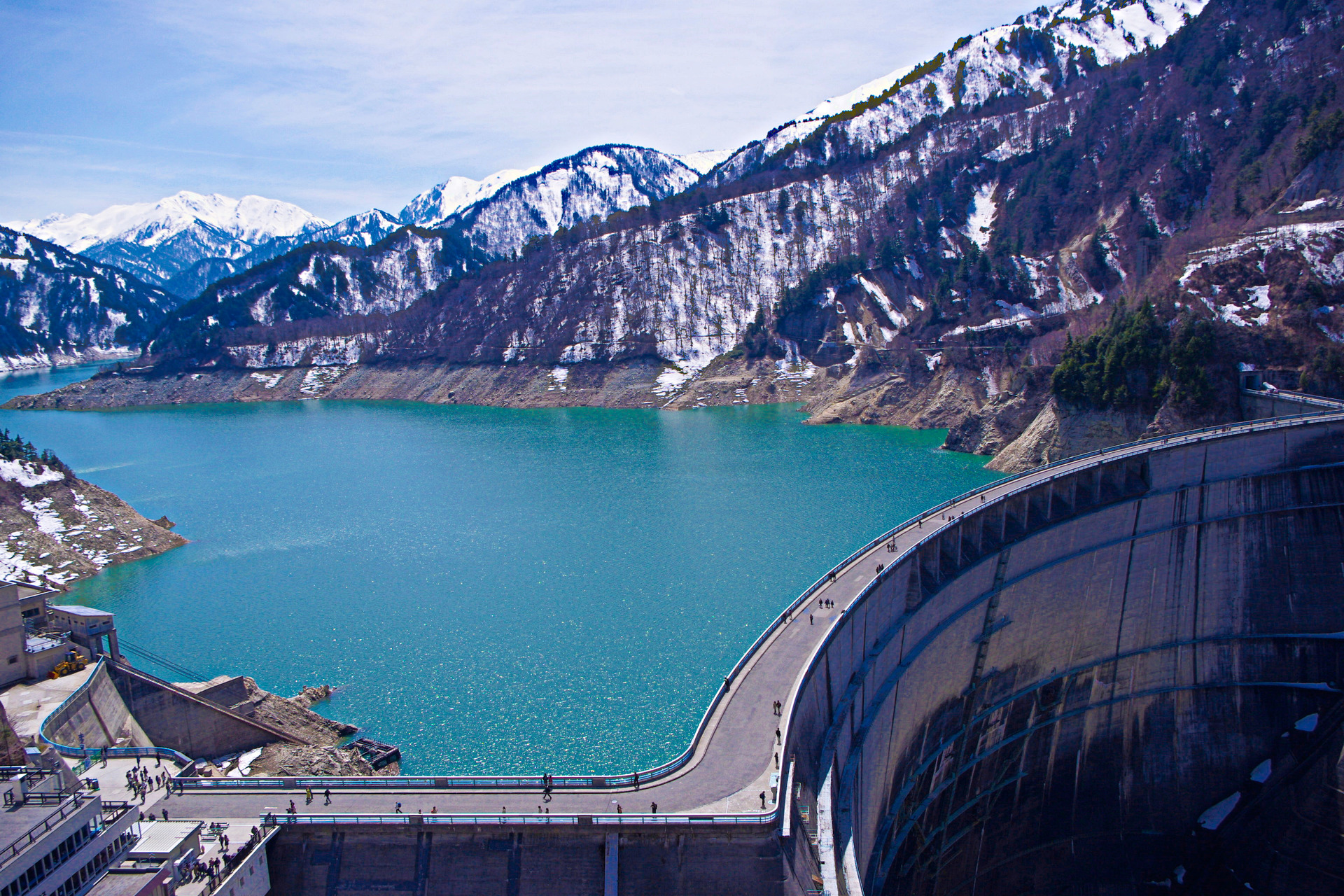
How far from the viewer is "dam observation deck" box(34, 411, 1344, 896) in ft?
79.5

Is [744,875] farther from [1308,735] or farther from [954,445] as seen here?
[954,445]

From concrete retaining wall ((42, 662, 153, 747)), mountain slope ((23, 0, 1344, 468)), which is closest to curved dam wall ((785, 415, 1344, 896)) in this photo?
concrete retaining wall ((42, 662, 153, 747))

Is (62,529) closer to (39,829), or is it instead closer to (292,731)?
(292,731)

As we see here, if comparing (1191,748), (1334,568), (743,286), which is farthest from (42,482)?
(743,286)

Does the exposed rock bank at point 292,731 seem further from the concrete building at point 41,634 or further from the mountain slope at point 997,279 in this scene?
the mountain slope at point 997,279

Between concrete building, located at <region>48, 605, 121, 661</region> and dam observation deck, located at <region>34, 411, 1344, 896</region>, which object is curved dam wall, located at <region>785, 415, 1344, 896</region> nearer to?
dam observation deck, located at <region>34, 411, 1344, 896</region>

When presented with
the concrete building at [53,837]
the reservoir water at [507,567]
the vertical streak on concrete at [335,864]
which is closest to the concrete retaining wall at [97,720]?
the reservoir water at [507,567]

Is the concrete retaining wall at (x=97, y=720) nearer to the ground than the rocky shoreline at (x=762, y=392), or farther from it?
nearer to the ground

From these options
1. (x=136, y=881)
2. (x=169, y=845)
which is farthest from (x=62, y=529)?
(x=136, y=881)

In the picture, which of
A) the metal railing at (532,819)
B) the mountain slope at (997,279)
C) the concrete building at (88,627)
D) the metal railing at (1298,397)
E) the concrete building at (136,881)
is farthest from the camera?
the mountain slope at (997,279)

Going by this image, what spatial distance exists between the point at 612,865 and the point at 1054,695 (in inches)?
1006

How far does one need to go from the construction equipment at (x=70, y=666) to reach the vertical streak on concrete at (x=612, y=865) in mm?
28617

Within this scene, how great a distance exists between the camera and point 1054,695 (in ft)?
125

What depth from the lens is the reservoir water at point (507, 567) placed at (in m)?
41.0
